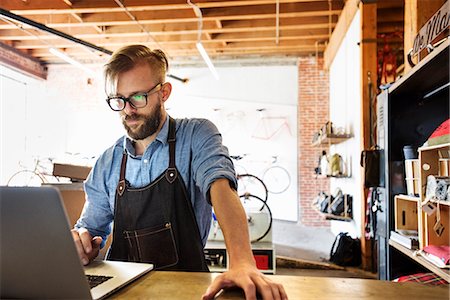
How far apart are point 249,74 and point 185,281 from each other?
317 inches

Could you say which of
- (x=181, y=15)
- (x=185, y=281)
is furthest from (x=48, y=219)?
(x=181, y=15)

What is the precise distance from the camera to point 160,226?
1399 millimetres

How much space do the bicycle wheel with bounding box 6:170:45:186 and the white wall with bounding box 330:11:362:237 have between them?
6.65 metres

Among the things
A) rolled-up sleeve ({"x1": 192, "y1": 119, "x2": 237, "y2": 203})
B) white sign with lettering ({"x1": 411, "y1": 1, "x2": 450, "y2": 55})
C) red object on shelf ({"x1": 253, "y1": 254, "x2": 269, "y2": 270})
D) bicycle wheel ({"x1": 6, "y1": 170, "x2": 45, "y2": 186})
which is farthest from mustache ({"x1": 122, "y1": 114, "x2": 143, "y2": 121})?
bicycle wheel ({"x1": 6, "y1": 170, "x2": 45, "y2": 186})

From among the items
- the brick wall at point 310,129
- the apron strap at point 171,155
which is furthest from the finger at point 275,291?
the brick wall at point 310,129

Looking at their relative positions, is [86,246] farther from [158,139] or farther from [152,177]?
[158,139]

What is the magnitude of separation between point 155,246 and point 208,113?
7518 millimetres

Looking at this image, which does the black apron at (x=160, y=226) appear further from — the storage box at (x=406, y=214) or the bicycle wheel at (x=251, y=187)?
the bicycle wheel at (x=251, y=187)

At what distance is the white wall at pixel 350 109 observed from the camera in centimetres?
514

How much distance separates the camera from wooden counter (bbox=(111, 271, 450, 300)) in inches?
33.5

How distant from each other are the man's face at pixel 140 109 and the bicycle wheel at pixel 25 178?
26.4 feet

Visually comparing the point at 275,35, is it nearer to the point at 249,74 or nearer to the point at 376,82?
the point at 249,74

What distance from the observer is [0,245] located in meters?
0.65

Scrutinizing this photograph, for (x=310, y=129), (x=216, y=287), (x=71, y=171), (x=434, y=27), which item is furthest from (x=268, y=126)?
(x=216, y=287)
